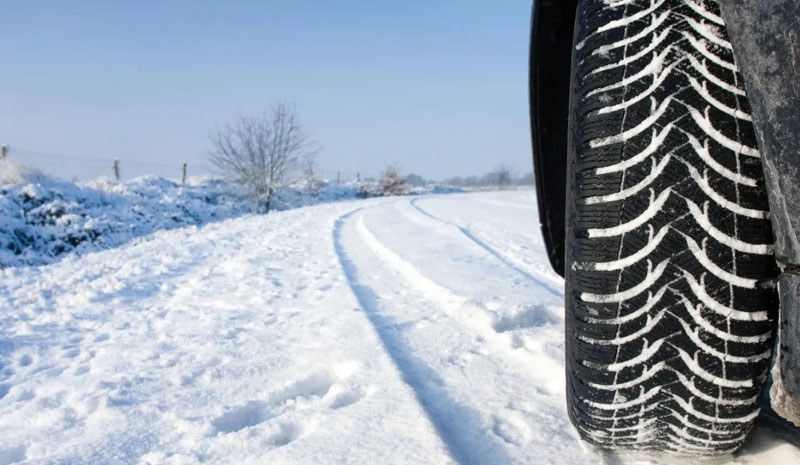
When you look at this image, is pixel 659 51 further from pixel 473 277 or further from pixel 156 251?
pixel 156 251

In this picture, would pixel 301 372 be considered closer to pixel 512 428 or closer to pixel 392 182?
pixel 512 428

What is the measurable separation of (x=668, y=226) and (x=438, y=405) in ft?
2.42

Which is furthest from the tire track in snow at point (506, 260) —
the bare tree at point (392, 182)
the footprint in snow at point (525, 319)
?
the bare tree at point (392, 182)

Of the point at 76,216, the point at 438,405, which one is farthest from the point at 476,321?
the point at 76,216

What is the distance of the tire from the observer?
0.74 metres

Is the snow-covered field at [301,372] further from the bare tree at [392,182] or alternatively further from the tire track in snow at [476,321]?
the bare tree at [392,182]

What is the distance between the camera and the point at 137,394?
1380 millimetres

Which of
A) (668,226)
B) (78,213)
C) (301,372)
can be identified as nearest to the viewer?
(668,226)

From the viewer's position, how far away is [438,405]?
120 centimetres

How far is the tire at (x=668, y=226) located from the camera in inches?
A: 29.0

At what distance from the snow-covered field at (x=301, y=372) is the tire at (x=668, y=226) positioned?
0.22 metres

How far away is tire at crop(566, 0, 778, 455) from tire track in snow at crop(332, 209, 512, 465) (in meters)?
0.30

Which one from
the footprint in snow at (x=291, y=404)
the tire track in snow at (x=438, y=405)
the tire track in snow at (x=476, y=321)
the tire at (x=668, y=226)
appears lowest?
the footprint in snow at (x=291, y=404)

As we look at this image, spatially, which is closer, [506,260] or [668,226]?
[668,226]
